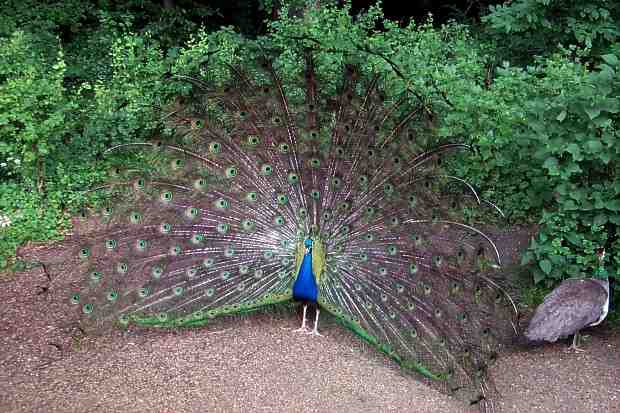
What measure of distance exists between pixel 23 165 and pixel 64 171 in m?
0.43

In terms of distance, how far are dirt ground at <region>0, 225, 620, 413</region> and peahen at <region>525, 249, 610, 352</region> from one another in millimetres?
332

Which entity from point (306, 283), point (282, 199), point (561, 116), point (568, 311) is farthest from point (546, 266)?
point (282, 199)

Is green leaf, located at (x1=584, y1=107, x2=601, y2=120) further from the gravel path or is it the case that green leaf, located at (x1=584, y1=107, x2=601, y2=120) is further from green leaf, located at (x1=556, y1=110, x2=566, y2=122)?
the gravel path

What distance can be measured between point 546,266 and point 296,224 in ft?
7.26

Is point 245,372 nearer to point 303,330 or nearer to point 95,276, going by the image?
point 303,330

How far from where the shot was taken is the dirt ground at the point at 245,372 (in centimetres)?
440

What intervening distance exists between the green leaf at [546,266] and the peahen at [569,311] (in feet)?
1.15

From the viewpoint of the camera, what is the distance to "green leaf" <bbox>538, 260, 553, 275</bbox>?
5512 millimetres

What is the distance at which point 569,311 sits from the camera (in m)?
4.95

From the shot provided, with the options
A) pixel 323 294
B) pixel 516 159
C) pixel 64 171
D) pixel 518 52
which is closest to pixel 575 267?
pixel 516 159

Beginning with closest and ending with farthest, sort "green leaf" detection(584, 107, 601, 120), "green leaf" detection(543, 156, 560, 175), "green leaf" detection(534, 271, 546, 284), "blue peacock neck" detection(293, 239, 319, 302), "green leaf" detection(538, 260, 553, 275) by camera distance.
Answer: "blue peacock neck" detection(293, 239, 319, 302), "green leaf" detection(584, 107, 601, 120), "green leaf" detection(543, 156, 560, 175), "green leaf" detection(538, 260, 553, 275), "green leaf" detection(534, 271, 546, 284)

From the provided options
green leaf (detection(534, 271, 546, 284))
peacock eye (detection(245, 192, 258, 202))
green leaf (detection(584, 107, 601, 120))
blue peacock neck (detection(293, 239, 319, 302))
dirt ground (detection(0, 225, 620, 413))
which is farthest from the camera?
green leaf (detection(534, 271, 546, 284))

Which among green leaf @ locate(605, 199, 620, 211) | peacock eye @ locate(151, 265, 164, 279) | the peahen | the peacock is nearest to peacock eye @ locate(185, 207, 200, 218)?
the peacock

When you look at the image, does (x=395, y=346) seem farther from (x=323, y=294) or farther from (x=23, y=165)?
(x=23, y=165)
